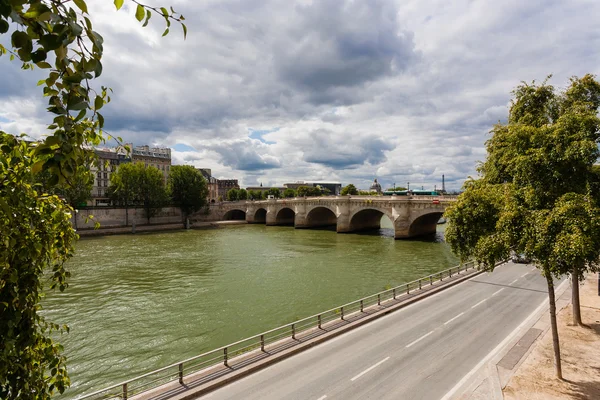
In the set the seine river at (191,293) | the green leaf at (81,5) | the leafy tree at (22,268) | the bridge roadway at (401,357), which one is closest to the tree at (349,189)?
the seine river at (191,293)

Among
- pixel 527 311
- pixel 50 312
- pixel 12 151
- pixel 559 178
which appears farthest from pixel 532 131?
pixel 50 312

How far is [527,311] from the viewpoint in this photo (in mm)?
17547

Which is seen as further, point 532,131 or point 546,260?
point 532,131

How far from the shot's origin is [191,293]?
77.7ft

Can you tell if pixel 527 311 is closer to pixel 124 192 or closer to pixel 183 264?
pixel 183 264

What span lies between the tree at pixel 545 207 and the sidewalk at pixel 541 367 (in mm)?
676

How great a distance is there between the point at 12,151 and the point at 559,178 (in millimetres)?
13055

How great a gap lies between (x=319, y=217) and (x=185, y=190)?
1357 inches

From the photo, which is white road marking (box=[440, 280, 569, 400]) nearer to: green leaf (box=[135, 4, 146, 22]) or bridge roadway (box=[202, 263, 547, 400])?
bridge roadway (box=[202, 263, 547, 400])

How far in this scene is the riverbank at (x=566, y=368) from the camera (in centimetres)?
999

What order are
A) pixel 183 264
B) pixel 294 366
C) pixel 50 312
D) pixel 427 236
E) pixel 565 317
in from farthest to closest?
pixel 427 236, pixel 183 264, pixel 50 312, pixel 565 317, pixel 294 366

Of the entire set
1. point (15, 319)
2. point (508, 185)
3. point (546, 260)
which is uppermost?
point (508, 185)

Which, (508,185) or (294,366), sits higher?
(508,185)

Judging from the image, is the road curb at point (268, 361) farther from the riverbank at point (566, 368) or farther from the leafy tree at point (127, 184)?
the leafy tree at point (127, 184)
